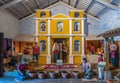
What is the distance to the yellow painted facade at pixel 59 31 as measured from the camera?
22750 millimetres

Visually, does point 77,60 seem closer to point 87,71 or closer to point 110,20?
point 110,20

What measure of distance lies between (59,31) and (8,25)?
4.70 m

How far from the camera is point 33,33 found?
25219 mm

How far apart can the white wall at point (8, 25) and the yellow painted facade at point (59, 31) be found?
2.12 m

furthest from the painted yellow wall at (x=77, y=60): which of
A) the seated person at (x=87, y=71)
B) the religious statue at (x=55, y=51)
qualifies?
the seated person at (x=87, y=71)

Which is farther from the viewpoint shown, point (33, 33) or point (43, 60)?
point (33, 33)

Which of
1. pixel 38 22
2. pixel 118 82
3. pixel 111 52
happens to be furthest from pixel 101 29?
pixel 118 82

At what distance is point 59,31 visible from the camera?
2314 centimetres

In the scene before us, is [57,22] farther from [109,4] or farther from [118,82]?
[118,82]

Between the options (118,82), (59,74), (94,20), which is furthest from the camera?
(94,20)

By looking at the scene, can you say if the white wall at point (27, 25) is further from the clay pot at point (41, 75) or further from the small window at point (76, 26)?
the clay pot at point (41, 75)

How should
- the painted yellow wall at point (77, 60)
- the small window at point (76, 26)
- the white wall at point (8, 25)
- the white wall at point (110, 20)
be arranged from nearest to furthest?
the white wall at point (110, 20) < the white wall at point (8, 25) < the painted yellow wall at point (77, 60) < the small window at point (76, 26)

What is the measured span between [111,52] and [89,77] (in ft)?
12.4

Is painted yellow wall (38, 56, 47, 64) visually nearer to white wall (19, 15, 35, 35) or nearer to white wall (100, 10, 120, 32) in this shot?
white wall (19, 15, 35, 35)
